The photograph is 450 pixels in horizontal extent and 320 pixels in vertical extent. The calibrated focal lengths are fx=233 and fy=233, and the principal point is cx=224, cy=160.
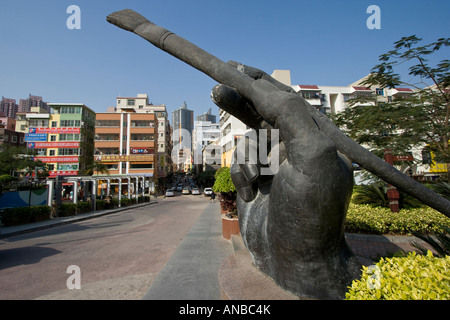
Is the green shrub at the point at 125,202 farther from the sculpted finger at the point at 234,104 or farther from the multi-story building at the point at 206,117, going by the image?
the multi-story building at the point at 206,117

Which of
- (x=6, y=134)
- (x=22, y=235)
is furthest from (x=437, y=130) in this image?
(x=6, y=134)

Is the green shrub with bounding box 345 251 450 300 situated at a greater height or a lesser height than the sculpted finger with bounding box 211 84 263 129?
lesser

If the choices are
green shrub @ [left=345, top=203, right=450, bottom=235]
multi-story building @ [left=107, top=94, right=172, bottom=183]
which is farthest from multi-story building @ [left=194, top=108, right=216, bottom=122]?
green shrub @ [left=345, top=203, right=450, bottom=235]

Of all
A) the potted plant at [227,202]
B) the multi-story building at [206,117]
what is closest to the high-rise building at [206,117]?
the multi-story building at [206,117]

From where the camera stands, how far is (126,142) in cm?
3641

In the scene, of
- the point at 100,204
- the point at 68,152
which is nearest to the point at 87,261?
the point at 100,204

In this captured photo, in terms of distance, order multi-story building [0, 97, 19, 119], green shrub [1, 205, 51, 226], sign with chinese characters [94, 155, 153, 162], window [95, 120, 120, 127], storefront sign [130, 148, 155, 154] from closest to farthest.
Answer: green shrub [1, 205, 51, 226] → sign with chinese characters [94, 155, 153, 162] → storefront sign [130, 148, 155, 154] → window [95, 120, 120, 127] → multi-story building [0, 97, 19, 119]

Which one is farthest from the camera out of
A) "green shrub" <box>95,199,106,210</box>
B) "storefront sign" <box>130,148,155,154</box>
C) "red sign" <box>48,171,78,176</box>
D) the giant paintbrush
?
"storefront sign" <box>130,148,155,154</box>

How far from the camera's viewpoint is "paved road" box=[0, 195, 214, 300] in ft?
13.4

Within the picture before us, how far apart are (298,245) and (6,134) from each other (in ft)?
179

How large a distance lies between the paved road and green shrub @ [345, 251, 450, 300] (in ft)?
11.2

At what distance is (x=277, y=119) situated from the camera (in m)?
2.13

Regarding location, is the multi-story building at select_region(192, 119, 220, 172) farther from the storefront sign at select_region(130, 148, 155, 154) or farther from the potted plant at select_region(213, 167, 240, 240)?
the potted plant at select_region(213, 167, 240, 240)

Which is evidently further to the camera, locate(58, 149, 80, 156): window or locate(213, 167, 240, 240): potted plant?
locate(58, 149, 80, 156): window
